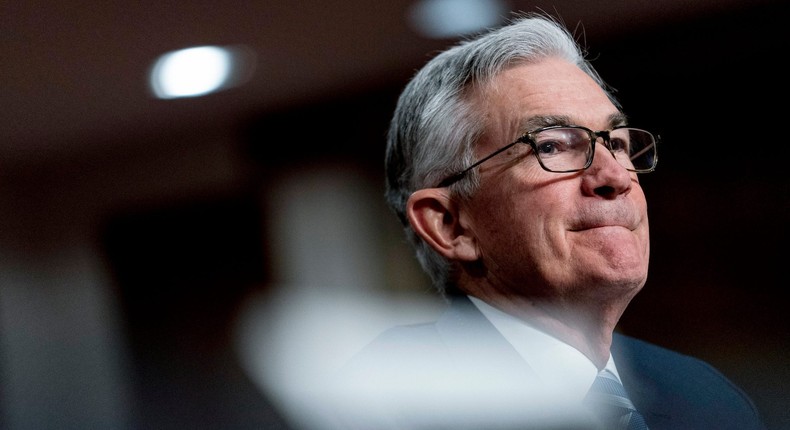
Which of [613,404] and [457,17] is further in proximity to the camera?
[457,17]

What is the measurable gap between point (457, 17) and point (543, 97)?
0.47ft

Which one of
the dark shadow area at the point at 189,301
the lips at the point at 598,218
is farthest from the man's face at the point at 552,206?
the dark shadow area at the point at 189,301

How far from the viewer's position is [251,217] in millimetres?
675

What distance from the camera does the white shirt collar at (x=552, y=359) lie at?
69 centimetres

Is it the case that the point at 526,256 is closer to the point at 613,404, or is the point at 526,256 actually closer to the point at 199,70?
the point at 613,404

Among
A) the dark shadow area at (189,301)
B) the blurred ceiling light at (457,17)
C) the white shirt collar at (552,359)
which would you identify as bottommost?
the white shirt collar at (552,359)

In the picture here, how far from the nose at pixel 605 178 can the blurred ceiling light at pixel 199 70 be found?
33cm

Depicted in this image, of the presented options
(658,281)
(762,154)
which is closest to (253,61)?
(658,281)

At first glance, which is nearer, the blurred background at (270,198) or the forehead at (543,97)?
the blurred background at (270,198)

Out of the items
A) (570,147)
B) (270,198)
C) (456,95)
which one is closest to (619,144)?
(570,147)

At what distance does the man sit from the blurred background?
0.04 m

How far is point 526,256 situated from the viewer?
2.29ft

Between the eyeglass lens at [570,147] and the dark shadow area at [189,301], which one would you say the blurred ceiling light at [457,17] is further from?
the dark shadow area at [189,301]

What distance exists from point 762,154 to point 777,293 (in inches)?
6.7
